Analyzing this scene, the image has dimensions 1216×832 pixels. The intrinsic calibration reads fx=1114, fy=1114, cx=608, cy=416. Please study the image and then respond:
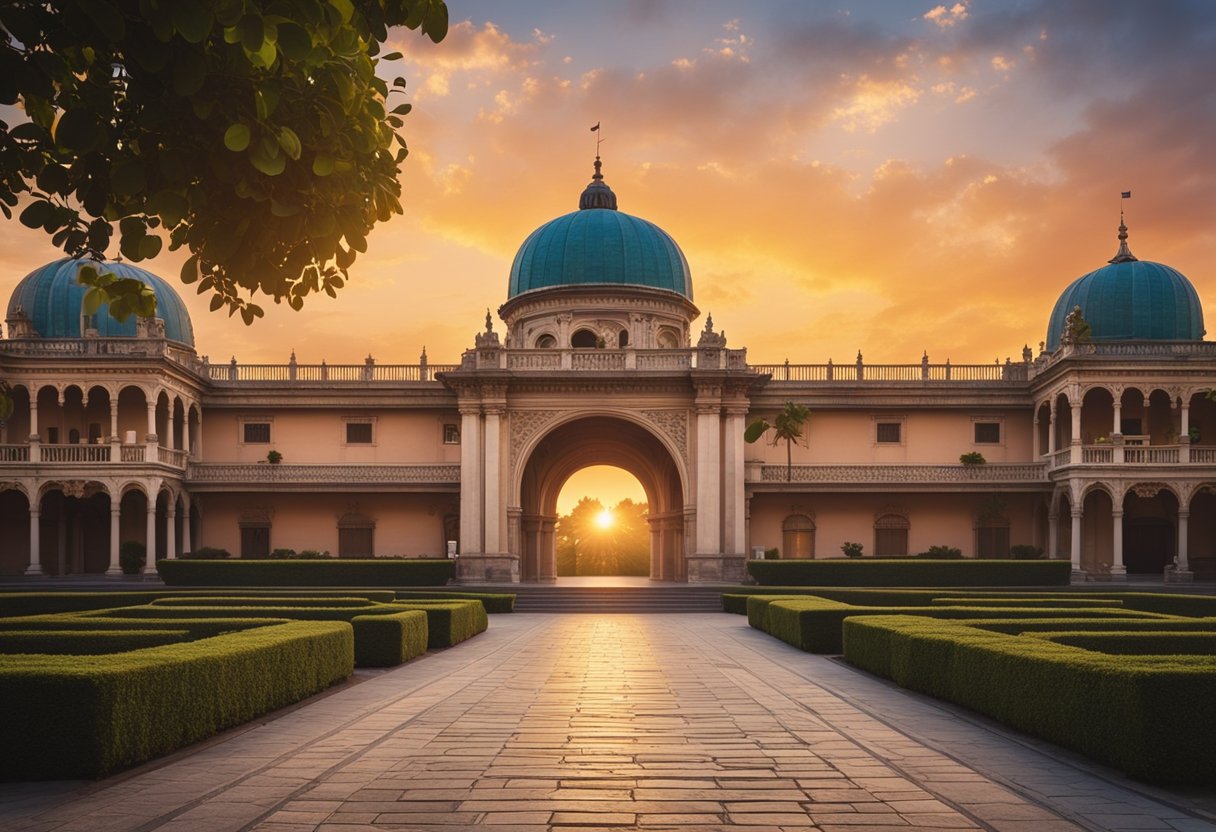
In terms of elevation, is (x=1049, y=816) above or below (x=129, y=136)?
below

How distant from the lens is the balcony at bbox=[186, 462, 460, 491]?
4869 centimetres

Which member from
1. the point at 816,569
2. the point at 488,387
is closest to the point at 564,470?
the point at 488,387

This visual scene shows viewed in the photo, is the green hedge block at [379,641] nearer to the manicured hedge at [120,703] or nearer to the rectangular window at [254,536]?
the manicured hedge at [120,703]

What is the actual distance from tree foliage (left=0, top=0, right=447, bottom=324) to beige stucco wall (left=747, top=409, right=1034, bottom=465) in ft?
141

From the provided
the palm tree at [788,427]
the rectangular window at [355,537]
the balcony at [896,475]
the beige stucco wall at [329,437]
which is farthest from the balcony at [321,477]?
the balcony at [896,475]

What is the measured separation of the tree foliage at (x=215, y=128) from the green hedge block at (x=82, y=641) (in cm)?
740

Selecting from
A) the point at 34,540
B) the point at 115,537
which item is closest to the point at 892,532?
the point at 115,537

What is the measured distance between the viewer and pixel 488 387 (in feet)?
152

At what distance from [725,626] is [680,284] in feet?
97.1

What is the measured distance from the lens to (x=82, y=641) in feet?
48.3

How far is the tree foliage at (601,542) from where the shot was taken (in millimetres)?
79312

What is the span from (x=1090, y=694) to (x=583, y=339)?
4393cm

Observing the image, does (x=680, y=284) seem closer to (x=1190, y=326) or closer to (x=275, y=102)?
(x=1190, y=326)

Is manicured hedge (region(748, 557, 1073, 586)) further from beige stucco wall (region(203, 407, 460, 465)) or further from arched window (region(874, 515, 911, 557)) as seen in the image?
beige stucco wall (region(203, 407, 460, 465))
